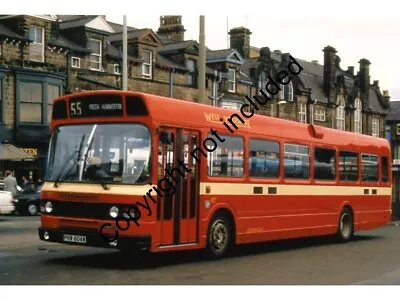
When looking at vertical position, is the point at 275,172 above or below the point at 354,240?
above

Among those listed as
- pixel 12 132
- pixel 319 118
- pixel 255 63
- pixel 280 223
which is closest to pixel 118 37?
pixel 12 132

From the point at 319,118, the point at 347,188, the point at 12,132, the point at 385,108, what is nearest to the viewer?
the point at 347,188

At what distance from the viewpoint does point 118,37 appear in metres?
41.3

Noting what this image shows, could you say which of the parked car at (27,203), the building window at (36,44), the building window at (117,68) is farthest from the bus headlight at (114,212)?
the building window at (117,68)

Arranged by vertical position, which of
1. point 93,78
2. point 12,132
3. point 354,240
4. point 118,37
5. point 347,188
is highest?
point 118,37

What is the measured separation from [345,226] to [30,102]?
21.6m

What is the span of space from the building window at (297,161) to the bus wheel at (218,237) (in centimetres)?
256

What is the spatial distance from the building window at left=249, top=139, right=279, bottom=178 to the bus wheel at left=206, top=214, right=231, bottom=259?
4.38 ft

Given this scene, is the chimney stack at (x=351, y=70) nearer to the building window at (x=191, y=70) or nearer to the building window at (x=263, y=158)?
the building window at (x=191, y=70)

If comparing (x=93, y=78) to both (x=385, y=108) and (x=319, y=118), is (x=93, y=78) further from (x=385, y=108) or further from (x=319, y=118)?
(x=385, y=108)

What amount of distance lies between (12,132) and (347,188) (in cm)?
2107

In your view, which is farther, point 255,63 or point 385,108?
point 385,108

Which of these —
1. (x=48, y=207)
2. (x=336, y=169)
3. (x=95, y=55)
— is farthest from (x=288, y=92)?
(x=48, y=207)

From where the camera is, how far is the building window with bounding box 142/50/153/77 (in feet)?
137
